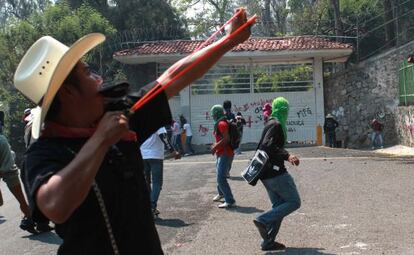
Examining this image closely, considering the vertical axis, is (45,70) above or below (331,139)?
above

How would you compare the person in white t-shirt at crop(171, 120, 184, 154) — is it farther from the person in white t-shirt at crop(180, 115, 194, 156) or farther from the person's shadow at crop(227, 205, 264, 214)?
the person's shadow at crop(227, 205, 264, 214)

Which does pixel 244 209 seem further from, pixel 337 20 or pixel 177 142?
pixel 337 20

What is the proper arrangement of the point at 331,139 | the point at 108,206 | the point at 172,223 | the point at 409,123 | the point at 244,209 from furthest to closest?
the point at 331,139 < the point at 409,123 < the point at 244,209 < the point at 172,223 < the point at 108,206

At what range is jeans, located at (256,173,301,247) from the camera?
650cm

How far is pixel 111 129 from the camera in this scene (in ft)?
6.25

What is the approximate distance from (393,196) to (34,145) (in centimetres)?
821

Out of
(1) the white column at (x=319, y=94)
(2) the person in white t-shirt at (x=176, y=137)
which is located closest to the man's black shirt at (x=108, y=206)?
(2) the person in white t-shirt at (x=176, y=137)

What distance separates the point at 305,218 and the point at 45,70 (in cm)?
648

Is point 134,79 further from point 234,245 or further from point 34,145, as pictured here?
point 34,145

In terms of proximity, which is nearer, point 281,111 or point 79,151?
point 79,151

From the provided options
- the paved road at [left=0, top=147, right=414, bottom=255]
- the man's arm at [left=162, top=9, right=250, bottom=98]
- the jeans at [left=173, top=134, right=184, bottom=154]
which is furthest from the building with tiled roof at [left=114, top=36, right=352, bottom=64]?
the man's arm at [left=162, top=9, right=250, bottom=98]

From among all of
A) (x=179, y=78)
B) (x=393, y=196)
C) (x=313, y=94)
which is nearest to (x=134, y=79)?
(x=313, y=94)

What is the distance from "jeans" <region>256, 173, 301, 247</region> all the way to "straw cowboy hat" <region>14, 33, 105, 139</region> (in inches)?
183

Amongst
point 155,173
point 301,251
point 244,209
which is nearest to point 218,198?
point 244,209
